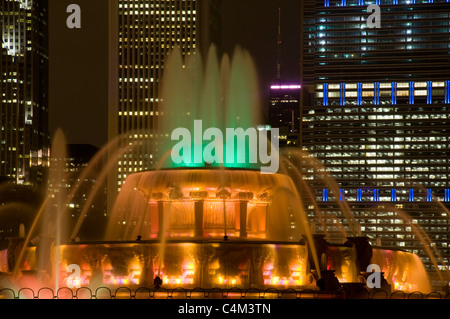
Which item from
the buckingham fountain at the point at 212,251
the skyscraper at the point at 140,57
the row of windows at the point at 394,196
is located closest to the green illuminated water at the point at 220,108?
the buckingham fountain at the point at 212,251

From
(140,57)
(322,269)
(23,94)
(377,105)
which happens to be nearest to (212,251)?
(322,269)

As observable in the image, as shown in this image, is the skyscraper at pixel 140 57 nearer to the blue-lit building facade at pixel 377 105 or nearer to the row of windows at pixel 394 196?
the row of windows at pixel 394 196

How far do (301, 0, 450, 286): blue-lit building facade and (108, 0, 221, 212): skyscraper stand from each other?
39783 millimetres

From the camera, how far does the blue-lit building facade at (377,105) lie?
14000cm

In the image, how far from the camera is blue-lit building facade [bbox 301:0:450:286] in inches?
5512

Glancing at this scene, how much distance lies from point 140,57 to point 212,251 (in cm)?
8366

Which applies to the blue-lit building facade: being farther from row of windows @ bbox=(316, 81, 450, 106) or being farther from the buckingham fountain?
the buckingham fountain

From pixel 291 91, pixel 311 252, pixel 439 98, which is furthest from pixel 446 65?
pixel 311 252

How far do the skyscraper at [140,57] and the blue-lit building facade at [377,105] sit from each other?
39.8m

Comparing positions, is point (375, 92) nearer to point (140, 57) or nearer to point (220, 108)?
point (140, 57)

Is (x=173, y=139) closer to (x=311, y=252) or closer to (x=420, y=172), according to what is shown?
(x=311, y=252)

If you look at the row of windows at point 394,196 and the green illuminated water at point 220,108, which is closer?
the green illuminated water at point 220,108

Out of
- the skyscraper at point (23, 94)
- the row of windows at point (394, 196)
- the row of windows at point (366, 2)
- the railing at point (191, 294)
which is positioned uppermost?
the row of windows at point (366, 2)

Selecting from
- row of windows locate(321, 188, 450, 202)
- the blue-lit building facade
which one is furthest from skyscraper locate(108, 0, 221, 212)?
the blue-lit building facade
